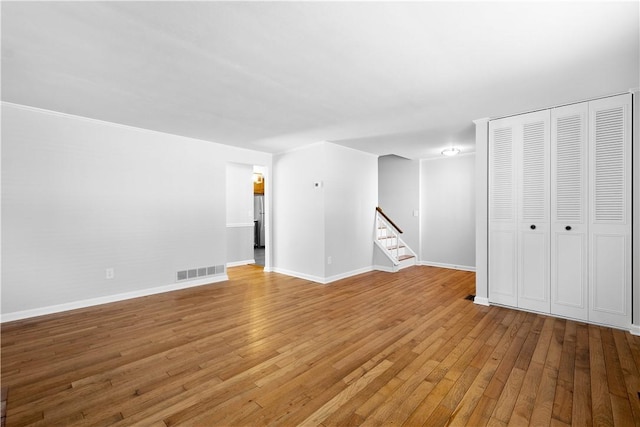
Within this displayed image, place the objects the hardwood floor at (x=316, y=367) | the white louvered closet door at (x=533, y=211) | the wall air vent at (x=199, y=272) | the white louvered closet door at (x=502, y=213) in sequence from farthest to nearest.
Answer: the wall air vent at (x=199, y=272) → the white louvered closet door at (x=502, y=213) → the white louvered closet door at (x=533, y=211) → the hardwood floor at (x=316, y=367)

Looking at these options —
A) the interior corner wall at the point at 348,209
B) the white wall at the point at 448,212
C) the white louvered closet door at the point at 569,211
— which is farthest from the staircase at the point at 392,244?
the white louvered closet door at the point at 569,211

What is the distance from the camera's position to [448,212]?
21.7ft

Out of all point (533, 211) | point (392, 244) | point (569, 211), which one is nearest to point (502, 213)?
point (533, 211)

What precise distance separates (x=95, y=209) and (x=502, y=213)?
18.7ft

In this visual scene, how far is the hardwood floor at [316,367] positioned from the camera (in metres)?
1.82

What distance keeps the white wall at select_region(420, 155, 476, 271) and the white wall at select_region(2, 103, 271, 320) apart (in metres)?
4.90

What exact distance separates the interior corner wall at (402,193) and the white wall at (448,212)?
0.17m

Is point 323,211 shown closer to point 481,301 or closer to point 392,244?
point 392,244

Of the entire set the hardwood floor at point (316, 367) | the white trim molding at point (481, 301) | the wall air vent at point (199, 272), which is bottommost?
the hardwood floor at point (316, 367)

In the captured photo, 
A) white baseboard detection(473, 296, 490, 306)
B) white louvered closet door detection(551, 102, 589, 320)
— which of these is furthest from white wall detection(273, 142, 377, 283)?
white louvered closet door detection(551, 102, 589, 320)

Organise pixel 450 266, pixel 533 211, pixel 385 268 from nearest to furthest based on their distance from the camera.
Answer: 1. pixel 533 211
2. pixel 385 268
3. pixel 450 266

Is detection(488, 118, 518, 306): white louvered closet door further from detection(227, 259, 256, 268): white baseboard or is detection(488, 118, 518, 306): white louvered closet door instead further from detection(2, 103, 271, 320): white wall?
detection(227, 259, 256, 268): white baseboard

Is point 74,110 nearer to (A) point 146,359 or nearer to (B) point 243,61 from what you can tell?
(B) point 243,61

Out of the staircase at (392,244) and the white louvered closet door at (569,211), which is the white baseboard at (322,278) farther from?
the white louvered closet door at (569,211)
